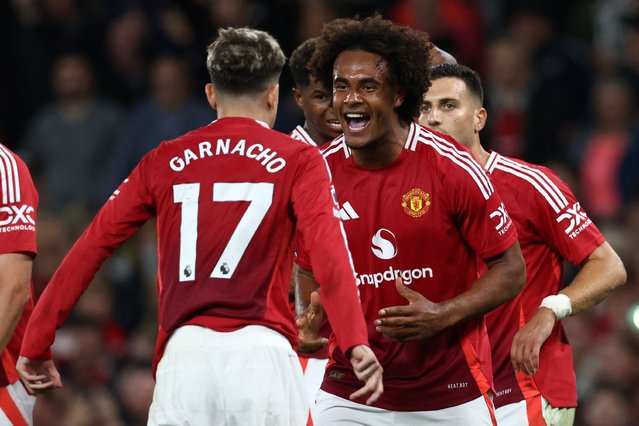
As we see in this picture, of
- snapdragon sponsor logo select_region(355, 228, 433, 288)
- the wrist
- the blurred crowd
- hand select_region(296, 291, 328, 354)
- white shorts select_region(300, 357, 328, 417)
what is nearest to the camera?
snapdragon sponsor logo select_region(355, 228, 433, 288)

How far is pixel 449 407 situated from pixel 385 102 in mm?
1295

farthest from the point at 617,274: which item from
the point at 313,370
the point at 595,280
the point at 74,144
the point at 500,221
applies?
the point at 74,144

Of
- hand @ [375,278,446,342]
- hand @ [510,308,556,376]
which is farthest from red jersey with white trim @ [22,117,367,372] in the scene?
hand @ [510,308,556,376]

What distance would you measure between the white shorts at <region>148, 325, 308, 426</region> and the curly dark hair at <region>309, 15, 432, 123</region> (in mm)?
1315

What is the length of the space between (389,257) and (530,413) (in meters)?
1.22

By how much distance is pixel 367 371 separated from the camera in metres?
4.80

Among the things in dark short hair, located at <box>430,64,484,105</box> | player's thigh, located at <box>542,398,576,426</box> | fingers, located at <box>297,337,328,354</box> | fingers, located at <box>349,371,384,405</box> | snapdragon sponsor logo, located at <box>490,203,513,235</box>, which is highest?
dark short hair, located at <box>430,64,484,105</box>

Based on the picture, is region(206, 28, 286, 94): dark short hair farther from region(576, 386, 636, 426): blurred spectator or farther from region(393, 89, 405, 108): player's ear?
region(576, 386, 636, 426): blurred spectator

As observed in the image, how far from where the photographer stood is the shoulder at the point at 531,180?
630 cm

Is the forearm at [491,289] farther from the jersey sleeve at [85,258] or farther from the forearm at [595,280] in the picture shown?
the jersey sleeve at [85,258]

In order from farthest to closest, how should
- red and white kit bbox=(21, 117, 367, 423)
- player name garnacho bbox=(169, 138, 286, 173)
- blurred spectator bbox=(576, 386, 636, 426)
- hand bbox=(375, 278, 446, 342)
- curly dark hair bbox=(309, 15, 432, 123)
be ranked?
blurred spectator bbox=(576, 386, 636, 426), curly dark hair bbox=(309, 15, 432, 123), hand bbox=(375, 278, 446, 342), player name garnacho bbox=(169, 138, 286, 173), red and white kit bbox=(21, 117, 367, 423)

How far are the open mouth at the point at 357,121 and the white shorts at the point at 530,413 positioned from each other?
156 centimetres

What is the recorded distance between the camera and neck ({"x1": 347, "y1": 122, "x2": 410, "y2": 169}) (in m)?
5.70

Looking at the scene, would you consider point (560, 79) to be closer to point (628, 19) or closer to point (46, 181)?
point (628, 19)
